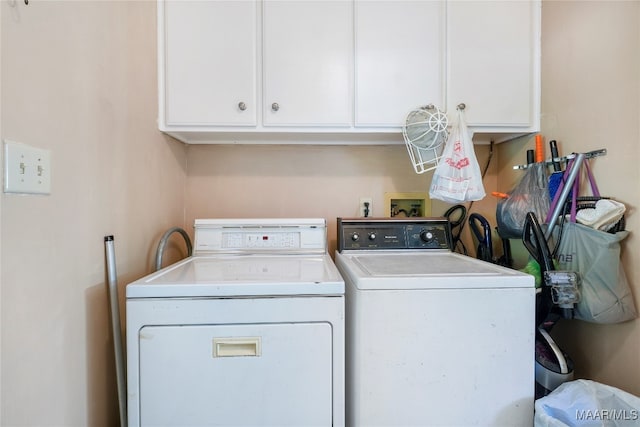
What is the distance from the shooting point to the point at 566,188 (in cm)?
121

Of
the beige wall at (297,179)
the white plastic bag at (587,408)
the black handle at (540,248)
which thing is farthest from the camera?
the beige wall at (297,179)

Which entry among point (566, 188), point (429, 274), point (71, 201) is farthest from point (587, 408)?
point (71, 201)

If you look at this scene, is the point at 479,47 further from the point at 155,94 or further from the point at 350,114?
the point at 155,94

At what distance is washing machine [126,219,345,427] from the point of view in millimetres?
913

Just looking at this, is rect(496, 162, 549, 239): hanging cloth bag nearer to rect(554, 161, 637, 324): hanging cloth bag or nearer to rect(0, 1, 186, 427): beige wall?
rect(554, 161, 637, 324): hanging cloth bag

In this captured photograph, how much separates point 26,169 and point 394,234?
140 cm

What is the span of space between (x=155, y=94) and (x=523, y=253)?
189 centimetres

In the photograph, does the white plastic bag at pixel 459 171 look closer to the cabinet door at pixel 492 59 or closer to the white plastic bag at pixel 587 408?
the cabinet door at pixel 492 59

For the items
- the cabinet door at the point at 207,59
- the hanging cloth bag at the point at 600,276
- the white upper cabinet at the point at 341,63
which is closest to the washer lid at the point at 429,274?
the hanging cloth bag at the point at 600,276

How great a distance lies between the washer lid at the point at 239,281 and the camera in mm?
922

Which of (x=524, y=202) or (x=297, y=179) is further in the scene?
(x=297, y=179)

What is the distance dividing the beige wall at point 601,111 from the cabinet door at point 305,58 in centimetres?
93

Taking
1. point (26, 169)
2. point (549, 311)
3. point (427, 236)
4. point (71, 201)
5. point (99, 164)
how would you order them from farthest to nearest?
point (427, 236) → point (549, 311) → point (99, 164) → point (71, 201) → point (26, 169)

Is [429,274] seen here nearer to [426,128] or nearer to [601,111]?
[426,128]
